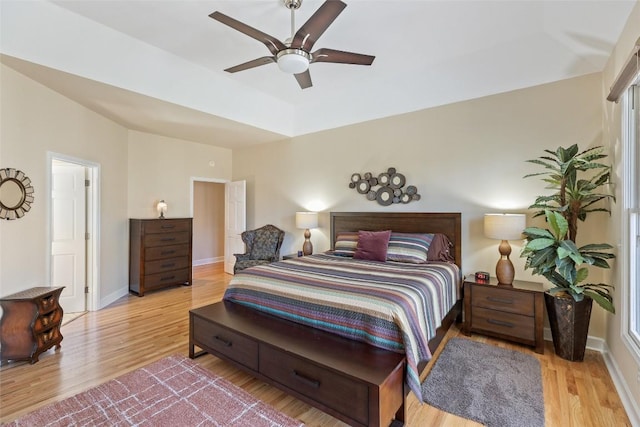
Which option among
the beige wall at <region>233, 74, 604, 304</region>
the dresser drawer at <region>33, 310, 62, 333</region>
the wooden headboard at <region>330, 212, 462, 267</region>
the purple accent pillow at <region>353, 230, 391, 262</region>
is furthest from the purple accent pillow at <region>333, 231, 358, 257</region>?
the dresser drawer at <region>33, 310, 62, 333</region>

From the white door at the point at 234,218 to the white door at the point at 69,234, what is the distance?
2479mm

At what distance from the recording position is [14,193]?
2.69m

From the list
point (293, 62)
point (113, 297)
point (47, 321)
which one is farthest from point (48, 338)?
point (293, 62)

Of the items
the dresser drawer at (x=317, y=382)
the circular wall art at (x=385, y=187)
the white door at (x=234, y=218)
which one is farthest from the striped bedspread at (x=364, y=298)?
the white door at (x=234, y=218)

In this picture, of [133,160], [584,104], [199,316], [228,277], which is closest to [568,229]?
[584,104]

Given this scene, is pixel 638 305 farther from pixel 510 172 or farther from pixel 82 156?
pixel 82 156

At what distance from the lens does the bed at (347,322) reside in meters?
1.70

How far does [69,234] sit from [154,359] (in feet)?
7.78

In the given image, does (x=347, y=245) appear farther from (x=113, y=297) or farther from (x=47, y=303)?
(x=113, y=297)

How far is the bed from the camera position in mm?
1698

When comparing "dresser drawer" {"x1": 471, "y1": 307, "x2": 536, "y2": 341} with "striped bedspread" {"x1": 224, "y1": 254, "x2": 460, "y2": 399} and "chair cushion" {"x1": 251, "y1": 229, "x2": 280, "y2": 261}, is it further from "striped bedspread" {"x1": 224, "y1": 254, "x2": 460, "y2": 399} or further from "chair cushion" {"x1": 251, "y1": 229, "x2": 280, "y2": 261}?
"chair cushion" {"x1": 251, "y1": 229, "x2": 280, "y2": 261}

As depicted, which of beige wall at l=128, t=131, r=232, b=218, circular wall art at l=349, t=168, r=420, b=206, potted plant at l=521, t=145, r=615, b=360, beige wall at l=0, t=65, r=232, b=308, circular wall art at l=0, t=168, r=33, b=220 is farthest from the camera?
beige wall at l=128, t=131, r=232, b=218

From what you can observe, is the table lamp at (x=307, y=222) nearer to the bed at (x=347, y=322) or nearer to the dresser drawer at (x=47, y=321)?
the bed at (x=347, y=322)

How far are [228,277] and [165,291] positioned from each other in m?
1.25
